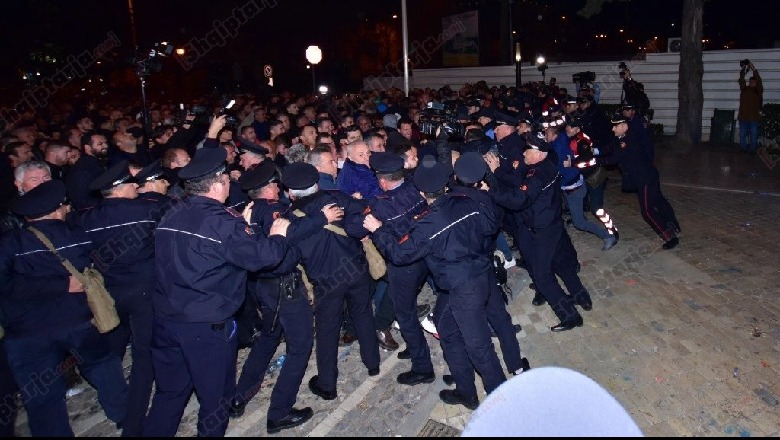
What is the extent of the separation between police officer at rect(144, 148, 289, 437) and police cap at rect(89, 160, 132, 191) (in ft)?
3.13

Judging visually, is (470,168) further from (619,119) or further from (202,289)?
(619,119)

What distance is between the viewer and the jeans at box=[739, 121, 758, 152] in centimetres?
1394

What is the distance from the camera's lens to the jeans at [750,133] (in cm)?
1394

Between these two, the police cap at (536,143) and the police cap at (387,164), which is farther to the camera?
the police cap at (536,143)

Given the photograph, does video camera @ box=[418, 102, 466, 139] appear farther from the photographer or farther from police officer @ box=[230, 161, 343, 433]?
the photographer

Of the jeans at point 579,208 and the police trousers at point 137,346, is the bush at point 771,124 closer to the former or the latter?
the jeans at point 579,208

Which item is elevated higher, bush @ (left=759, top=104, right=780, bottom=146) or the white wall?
the white wall

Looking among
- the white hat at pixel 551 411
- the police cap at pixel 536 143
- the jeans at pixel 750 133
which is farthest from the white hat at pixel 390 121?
the jeans at pixel 750 133

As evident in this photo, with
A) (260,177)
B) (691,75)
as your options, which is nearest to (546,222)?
(260,177)

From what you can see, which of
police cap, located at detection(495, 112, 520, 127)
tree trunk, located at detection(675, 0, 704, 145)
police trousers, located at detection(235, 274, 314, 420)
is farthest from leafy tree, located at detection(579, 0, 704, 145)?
police trousers, located at detection(235, 274, 314, 420)

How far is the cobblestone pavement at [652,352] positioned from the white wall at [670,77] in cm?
1009

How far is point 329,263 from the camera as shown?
4496mm

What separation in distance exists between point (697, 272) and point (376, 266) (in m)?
4.57

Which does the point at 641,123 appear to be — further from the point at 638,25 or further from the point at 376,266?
the point at 638,25
